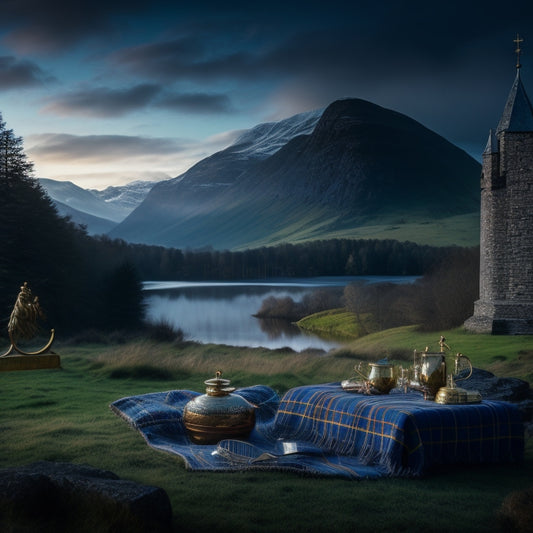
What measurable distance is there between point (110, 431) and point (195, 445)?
3.94 feet

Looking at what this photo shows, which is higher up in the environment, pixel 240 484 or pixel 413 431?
pixel 413 431

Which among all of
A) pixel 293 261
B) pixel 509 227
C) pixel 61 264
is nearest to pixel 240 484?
pixel 509 227

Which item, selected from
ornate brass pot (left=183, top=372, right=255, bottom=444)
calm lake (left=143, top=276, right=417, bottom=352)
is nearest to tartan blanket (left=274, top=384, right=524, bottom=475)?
ornate brass pot (left=183, top=372, right=255, bottom=444)

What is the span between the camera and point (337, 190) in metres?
162

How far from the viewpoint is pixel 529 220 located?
994 inches

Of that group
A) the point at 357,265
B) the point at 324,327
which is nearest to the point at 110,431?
the point at 324,327

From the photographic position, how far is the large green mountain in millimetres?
141875

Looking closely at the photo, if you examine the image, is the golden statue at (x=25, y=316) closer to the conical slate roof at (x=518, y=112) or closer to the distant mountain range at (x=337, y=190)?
the conical slate roof at (x=518, y=112)

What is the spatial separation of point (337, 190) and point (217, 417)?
157 meters

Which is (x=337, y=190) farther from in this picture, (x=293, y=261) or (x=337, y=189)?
(x=293, y=261)

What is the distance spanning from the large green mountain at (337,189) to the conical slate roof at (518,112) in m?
89.5

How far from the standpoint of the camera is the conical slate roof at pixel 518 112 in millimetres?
25703

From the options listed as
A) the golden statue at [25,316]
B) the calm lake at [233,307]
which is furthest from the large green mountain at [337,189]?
the golden statue at [25,316]

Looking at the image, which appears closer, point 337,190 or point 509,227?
point 509,227
